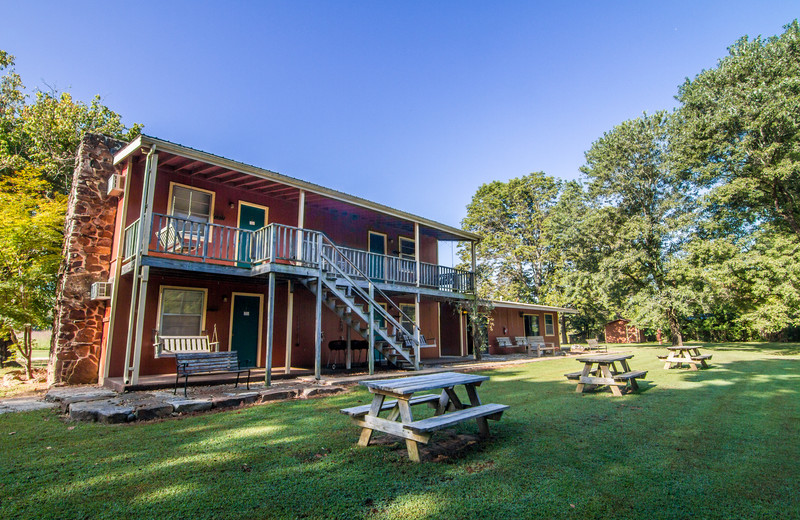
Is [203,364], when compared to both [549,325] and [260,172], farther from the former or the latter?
[549,325]

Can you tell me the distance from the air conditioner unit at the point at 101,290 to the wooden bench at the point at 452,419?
330 inches

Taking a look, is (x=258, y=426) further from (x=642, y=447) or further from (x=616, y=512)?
(x=642, y=447)

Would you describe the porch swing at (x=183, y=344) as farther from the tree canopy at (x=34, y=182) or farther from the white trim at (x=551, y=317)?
the white trim at (x=551, y=317)

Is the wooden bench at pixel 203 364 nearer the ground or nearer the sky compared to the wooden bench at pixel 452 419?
nearer the sky

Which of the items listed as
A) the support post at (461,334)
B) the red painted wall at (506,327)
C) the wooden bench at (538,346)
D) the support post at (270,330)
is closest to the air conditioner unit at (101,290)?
the support post at (270,330)

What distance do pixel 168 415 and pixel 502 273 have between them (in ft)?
94.5

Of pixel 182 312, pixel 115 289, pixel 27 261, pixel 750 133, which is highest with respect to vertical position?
pixel 750 133

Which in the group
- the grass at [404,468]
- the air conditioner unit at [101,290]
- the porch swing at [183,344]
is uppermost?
the air conditioner unit at [101,290]

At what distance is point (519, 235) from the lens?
32000 mm

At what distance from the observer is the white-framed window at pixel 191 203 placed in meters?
9.70

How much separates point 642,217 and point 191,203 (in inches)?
912

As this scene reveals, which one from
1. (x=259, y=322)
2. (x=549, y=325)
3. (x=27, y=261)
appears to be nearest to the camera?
(x=27, y=261)

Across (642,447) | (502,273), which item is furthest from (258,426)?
(502,273)

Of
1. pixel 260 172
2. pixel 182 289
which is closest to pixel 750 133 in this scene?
pixel 260 172
